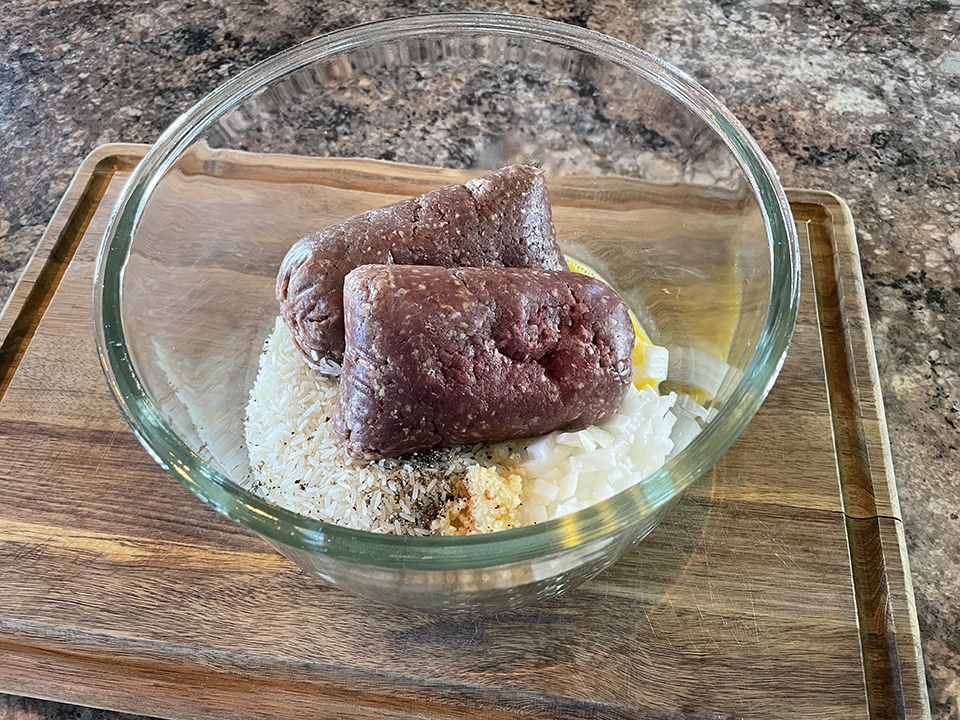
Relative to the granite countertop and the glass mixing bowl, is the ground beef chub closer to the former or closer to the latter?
the glass mixing bowl

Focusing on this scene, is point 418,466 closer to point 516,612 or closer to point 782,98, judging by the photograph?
point 516,612

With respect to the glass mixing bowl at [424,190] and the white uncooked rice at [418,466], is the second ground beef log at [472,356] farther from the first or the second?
the glass mixing bowl at [424,190]

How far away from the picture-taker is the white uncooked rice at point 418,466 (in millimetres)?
1068

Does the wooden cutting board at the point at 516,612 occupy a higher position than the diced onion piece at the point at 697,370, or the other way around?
the diced onion piece at the point at 697,370

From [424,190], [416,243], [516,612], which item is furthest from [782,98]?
[516,612]

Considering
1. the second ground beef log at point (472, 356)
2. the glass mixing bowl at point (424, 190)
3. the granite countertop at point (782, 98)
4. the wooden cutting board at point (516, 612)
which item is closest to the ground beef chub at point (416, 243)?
the second ground beef log at point (472, 356)

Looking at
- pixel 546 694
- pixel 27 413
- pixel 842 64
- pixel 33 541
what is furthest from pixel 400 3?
pixel 546 694

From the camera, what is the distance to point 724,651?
1060 mm

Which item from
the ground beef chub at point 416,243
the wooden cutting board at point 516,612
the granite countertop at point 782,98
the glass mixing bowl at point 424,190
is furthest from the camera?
the granite countertop at point 782,98

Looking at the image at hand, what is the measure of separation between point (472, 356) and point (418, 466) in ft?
0.59

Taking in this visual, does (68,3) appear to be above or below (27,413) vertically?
above

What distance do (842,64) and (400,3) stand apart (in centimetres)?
117

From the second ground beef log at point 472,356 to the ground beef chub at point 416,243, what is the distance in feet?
0.34

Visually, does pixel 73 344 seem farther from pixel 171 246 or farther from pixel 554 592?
pixel 554 592
